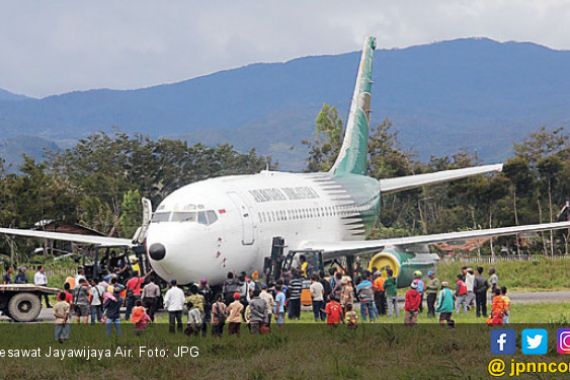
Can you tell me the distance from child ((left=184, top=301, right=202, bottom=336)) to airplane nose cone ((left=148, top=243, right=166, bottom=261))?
5464 millimetres

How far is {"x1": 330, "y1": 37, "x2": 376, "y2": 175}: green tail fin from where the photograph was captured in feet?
164

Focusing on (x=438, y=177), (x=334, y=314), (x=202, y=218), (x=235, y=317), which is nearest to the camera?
(x=235, y=317)

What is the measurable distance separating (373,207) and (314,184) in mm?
5064

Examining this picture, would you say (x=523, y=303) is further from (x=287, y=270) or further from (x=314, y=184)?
(x=314, y=184)

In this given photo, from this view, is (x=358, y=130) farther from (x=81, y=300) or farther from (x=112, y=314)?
(x=112, y=314)

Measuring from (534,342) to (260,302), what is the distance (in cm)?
625

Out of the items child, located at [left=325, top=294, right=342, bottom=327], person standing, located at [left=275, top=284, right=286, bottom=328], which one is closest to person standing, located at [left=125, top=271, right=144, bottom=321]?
person standing, located at [left=275, top=284, right=286, bottom=328]

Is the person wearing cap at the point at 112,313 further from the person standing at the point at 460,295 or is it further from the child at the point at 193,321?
the person standing at the point at 460,295

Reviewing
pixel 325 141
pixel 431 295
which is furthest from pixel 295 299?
pixel 325 141

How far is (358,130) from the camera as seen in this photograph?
168ft

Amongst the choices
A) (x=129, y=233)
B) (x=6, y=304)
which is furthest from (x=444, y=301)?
(x=129, y=233)

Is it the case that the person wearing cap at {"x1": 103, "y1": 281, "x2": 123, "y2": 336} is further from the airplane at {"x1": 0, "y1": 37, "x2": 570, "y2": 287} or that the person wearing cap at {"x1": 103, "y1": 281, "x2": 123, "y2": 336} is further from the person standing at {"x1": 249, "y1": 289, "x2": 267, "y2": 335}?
the airplane at {"x1": 0, "y1": 37, "x2": 570, "y2": 287}

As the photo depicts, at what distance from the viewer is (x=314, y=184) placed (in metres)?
43.6

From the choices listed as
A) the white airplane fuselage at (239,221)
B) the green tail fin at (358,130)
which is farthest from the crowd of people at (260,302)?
the green tail fin at (358,130)
